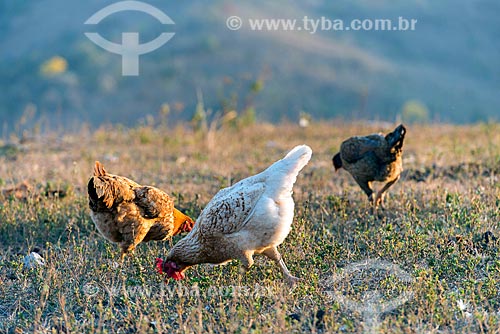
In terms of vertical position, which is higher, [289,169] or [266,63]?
[289,169]

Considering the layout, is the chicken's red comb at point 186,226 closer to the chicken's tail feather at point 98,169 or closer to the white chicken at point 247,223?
the white chicken at point 247,223

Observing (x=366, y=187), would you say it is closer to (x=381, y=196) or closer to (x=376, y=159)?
(x=381, y=196)

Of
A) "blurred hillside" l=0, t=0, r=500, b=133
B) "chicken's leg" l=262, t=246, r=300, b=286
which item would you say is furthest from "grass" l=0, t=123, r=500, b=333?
"blurred hillside" l=0, t=0, r=500, b=133

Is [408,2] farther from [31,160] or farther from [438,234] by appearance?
[438,234]

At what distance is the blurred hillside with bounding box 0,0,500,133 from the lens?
105 feet

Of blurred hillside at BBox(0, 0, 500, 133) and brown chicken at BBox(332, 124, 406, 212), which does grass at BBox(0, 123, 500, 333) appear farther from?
blurred hillside at BBox(0, 0, 500, 133)

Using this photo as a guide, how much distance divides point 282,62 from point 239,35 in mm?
4104

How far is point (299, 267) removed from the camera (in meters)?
5.43

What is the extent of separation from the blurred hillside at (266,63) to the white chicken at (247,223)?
23110 mm

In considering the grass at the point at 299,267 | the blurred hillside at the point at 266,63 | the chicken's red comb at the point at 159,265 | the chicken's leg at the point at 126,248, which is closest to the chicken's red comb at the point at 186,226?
the grass at the point at 299,267

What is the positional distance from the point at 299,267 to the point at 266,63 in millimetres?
27320

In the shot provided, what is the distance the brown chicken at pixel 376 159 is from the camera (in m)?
6.82

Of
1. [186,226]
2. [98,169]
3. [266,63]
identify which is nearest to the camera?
[98,169]

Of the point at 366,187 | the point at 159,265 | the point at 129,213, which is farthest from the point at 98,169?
the point at 366,187
